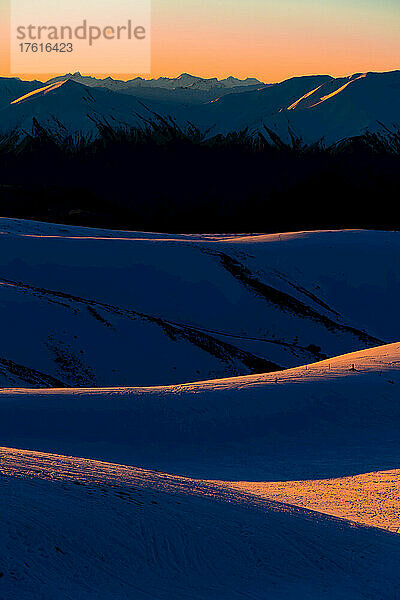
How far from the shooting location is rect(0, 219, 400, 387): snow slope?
26328 mm

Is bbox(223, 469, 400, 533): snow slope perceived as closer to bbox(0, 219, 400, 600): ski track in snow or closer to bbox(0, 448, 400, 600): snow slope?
bbox(0, 219, 400, 600): ski track in snow

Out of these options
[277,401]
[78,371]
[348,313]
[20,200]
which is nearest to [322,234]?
[348,313]

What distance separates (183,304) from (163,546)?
31.8 meters

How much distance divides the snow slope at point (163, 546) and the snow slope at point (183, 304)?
50.2 feet

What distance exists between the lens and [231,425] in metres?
12.6

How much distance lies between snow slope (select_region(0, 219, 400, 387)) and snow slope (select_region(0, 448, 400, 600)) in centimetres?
1530

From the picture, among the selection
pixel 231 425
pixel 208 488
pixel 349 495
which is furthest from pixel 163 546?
pixel 231 425

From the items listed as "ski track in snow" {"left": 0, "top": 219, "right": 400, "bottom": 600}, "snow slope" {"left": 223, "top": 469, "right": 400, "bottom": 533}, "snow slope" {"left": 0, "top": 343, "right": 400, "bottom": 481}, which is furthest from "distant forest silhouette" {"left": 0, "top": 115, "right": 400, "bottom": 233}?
"snow slope" {"left": 223, "top": 469, "right": 400, "bottom": 533}

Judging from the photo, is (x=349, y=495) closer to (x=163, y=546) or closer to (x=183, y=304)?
(x=163, y=546)

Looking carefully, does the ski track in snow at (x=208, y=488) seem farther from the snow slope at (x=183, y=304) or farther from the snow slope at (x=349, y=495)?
the snow slope at (x=183, y=304)

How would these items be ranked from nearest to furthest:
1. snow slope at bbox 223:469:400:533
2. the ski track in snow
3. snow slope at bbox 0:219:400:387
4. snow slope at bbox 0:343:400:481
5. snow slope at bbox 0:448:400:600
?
snow slope at bbox 0:448:400:600 < the ski track in snow < snow slope at bbox 223:469:400:533 < snow slope at bbox 0:343:400:481 < snow slope at bbox 0:219:400:387

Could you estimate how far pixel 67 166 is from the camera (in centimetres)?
19475

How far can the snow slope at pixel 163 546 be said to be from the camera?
4938 millimetres

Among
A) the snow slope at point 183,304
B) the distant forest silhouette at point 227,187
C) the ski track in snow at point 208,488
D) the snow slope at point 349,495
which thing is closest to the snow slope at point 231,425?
the ski track in snow at point 208,488
